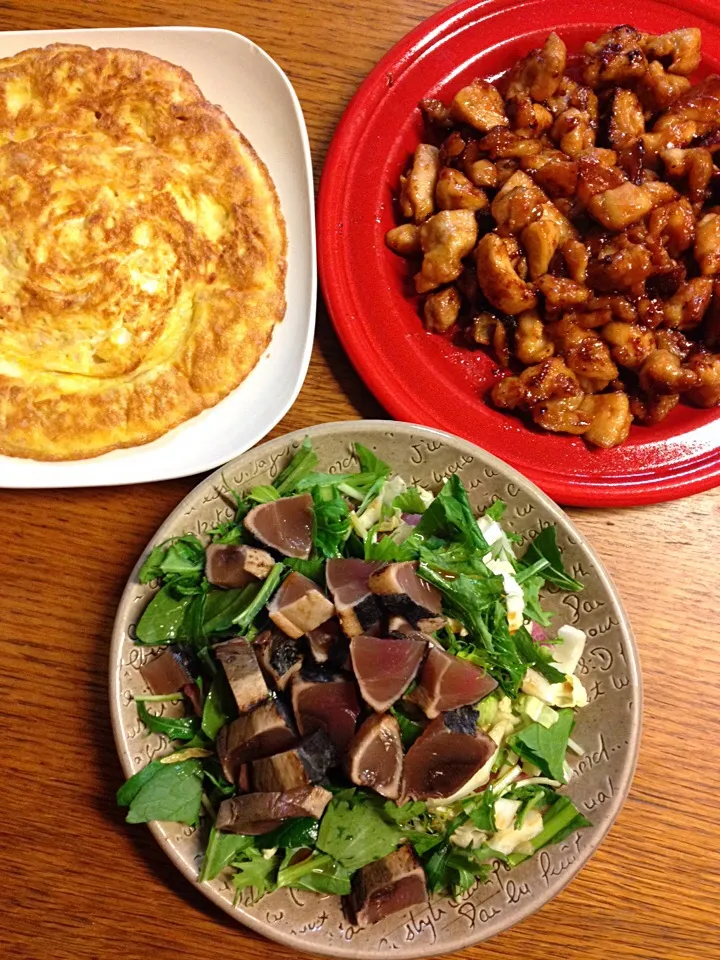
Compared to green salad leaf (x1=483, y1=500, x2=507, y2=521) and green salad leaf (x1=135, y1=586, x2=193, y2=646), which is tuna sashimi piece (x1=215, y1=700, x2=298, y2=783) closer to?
green salad leaf (x1=135, y1=586, x2=193, y2=646)

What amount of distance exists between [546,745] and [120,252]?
6.45ft

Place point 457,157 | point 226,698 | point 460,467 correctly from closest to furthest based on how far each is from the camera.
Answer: point 226,698 < point 460,467 < point 457,157

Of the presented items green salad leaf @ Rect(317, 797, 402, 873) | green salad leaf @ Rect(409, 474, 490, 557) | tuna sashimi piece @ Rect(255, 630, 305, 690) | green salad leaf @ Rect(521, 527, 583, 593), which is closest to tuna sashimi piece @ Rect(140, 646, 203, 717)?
tuna sashimi piece @ Rect(255, 630, 305, 690)

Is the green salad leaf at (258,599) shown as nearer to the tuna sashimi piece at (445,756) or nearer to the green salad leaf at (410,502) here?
the green salad leaf at (410,502)

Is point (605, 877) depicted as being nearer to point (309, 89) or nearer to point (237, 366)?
point (237, 366)

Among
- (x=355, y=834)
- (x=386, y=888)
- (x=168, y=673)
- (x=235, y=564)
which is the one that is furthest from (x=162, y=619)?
(x=386, y=888)

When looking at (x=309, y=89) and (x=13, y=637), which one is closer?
(x=13, y=637)

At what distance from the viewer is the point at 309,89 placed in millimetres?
2578

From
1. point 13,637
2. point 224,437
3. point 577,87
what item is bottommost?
point 13,637

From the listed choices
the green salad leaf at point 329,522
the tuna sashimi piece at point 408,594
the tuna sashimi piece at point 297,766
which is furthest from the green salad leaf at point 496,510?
the tuna sashimi piece at point 297,766

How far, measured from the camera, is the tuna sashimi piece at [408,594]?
200cm

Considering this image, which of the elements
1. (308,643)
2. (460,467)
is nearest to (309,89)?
(460,467)

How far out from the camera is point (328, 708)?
6.57 feet

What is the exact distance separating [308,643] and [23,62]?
2042 millimetres
